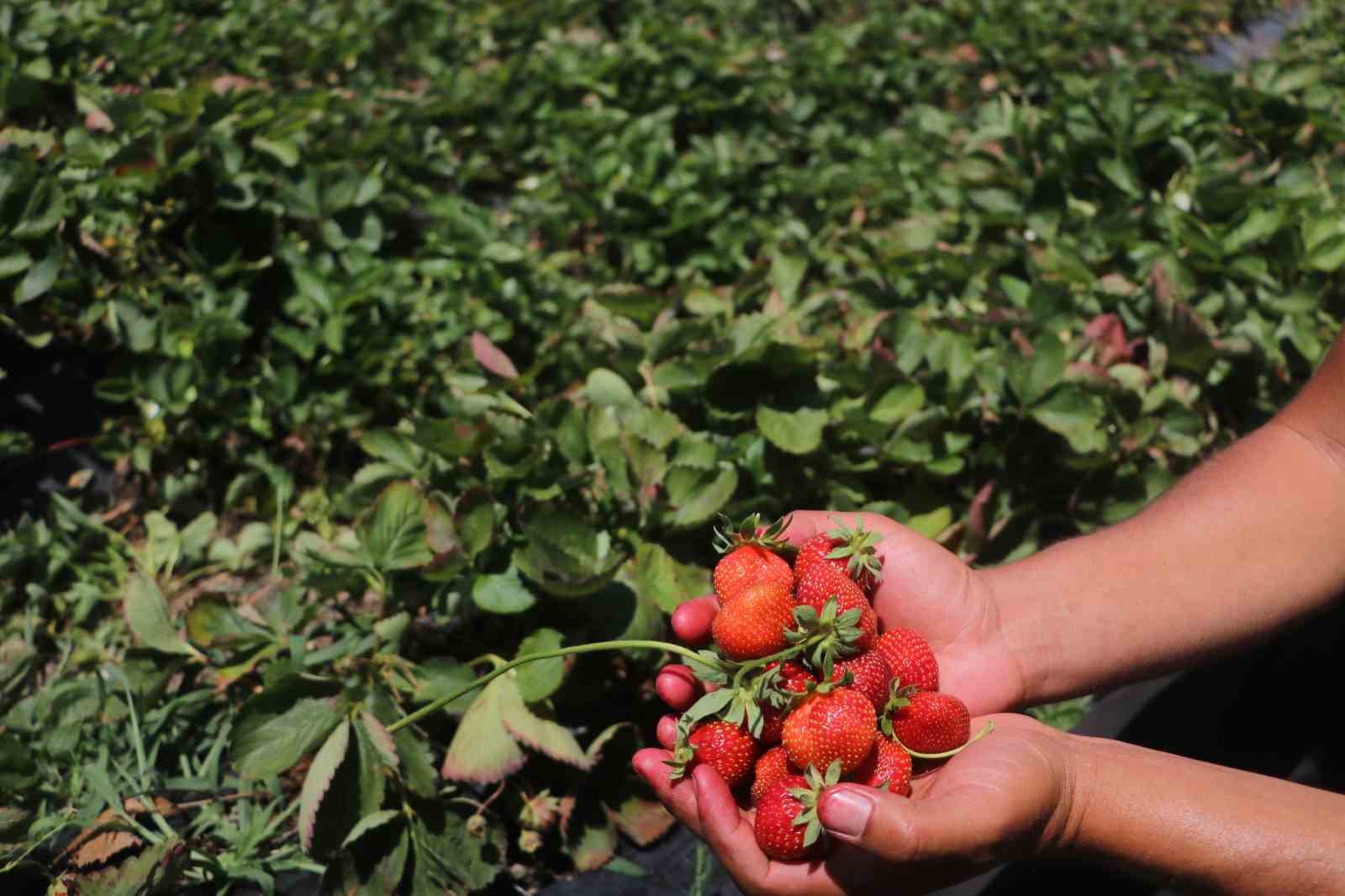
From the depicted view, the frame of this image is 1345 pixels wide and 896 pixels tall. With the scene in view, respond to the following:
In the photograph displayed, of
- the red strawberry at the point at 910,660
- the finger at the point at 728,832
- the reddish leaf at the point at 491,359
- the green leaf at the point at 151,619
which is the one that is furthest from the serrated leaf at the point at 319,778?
the red strawberry at the point at 910,660

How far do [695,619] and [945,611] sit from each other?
410 millimetres

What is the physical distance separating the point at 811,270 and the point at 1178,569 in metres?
1.79

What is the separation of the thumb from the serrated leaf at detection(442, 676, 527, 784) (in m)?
0.69

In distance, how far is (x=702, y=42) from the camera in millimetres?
4246

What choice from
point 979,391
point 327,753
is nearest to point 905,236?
point 979,391

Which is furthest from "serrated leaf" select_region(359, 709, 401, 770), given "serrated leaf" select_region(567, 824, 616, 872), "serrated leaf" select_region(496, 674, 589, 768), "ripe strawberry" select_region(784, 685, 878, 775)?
"ripe strawberry" select_region(784, 685, 878, 775)

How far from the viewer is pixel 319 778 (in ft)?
5.23

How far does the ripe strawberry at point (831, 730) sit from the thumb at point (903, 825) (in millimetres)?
79

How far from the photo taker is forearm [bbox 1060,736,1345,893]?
1257 millimetres

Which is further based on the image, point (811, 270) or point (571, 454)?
point (811, 270)

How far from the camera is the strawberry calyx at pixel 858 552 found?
1.45 metres

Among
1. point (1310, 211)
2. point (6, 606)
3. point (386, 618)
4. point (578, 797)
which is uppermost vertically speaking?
point (1310, 211)

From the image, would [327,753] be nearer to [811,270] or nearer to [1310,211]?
[811,270]

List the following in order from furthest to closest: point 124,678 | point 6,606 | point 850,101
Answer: point 850,101 < point 6,606 < point 124,678
